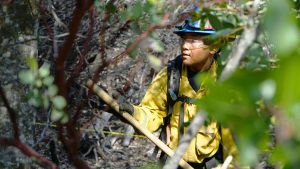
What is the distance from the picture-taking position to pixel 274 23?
0.54 meters

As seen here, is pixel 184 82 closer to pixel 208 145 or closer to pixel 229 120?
pixel 208 145

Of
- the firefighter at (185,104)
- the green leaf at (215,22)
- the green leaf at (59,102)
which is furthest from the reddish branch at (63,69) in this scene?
the firefighter at (185,104)

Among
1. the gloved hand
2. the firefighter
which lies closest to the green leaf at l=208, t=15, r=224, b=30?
the gloved hand

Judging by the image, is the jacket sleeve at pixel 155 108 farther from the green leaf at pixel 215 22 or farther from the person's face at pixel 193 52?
the green leaf at pixel 215 22

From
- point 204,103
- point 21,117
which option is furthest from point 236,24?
point 21,117

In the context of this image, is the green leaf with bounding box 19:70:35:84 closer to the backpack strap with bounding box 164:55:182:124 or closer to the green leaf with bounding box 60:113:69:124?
the green leaf with bounding box 60:113:69:124

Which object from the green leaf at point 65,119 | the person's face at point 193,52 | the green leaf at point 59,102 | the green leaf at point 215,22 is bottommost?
the person's face at point 193,52

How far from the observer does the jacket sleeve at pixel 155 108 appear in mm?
3752

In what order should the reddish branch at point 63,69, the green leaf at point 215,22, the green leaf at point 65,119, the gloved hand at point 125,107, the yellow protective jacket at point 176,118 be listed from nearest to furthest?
the reddish branch at point 63,69 → the green leaf at point 65,119 → the green leaf at point 215,22 → the gloved hand at point 125,107 → the yellow protective jacket at point 176,118

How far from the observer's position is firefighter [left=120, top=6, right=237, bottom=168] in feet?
12.1

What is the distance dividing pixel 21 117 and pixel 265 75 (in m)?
1.98

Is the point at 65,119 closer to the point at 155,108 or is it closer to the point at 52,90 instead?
the point at 52,90

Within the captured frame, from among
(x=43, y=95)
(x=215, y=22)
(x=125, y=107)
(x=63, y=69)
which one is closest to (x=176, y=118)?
(x=125, y=107)

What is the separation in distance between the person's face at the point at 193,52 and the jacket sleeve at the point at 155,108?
0.18 metres
